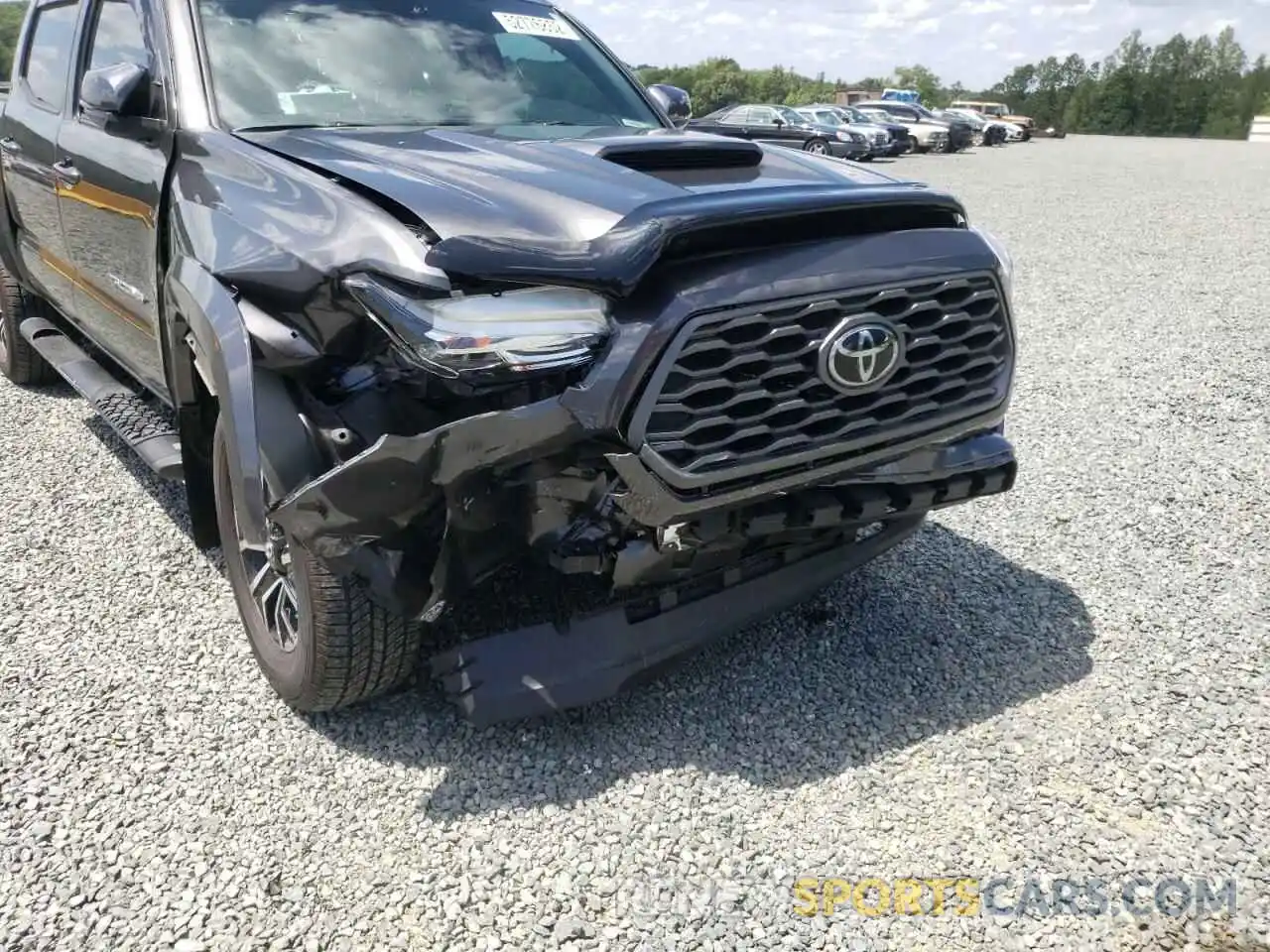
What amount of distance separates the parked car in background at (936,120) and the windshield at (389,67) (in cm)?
3290

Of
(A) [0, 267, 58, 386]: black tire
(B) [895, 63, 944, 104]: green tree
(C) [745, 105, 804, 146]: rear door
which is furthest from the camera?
(B) [895, 63, 944, 104]: green tree

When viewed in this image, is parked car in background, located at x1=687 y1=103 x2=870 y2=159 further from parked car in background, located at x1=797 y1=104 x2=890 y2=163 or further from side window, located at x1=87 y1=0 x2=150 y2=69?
side window, located at x1=87 y1=0 x2=150 y2=69

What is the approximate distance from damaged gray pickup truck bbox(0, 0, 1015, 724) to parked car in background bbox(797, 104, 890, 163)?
25.6 meters

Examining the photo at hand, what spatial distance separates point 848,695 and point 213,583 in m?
2.18

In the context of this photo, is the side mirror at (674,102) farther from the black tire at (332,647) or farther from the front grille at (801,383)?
the black tire at (332,647)

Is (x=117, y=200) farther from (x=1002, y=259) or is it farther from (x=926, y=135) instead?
(x=926, y=135)

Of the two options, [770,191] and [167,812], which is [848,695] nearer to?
[770,191]

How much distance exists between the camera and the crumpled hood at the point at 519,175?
2268 mm

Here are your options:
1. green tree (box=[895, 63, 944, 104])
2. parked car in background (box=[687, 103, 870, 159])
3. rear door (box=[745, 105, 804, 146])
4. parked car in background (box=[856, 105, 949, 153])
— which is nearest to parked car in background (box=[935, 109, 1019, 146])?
parked car in background (box=[856, 105, 949, 153])

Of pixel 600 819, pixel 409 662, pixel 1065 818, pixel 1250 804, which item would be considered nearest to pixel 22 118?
pixel 409 662

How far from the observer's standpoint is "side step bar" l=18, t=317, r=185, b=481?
3.31 metres

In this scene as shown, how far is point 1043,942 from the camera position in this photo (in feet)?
7.04

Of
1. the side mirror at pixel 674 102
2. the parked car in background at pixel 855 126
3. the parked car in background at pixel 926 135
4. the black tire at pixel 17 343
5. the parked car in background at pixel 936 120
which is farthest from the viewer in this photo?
the parked car in background at pixel 936 120

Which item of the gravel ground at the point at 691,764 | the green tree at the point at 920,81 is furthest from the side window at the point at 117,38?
the green tree at the point at 920,81
